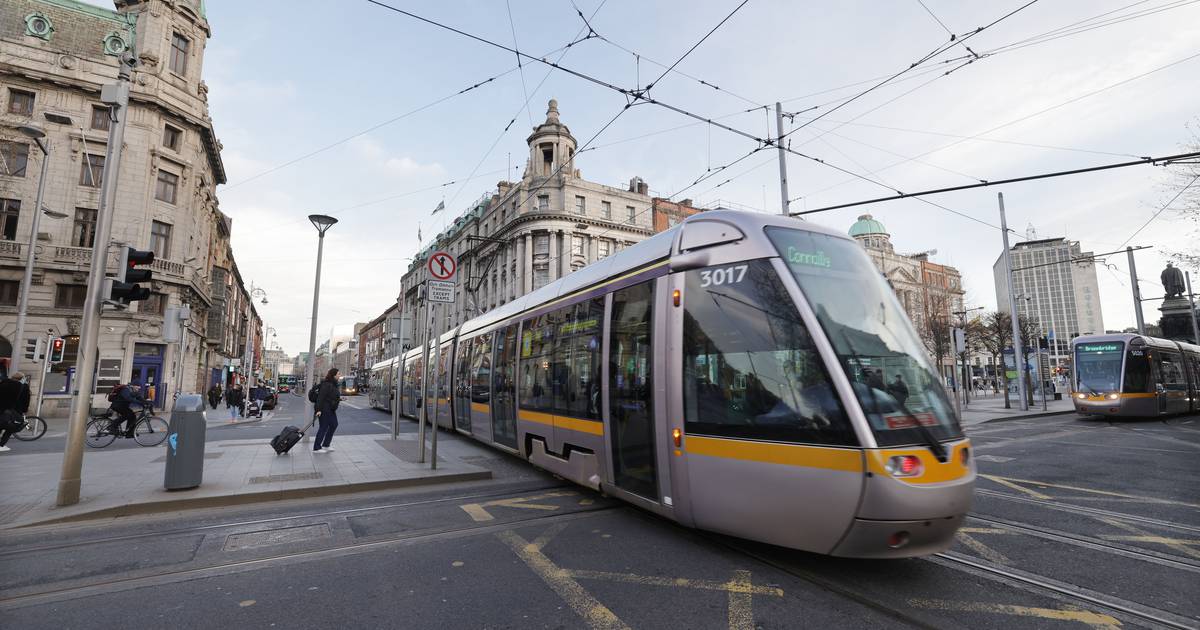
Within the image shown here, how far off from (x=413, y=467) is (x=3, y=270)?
101ft

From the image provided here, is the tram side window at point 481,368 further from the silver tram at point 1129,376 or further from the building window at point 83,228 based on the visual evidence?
the building window at point 83,228

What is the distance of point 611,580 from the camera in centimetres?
420

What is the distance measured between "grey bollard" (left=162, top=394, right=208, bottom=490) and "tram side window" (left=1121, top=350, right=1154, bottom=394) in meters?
26.4

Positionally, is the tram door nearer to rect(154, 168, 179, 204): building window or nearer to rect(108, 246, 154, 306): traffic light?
rect(108, 246, 154, 306): traffic light

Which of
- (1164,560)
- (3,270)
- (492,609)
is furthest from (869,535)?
(3,270)

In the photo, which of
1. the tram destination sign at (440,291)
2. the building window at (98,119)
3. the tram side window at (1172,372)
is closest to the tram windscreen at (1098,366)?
the tram side window at (1172,372)

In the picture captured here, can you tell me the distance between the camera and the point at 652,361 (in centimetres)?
522

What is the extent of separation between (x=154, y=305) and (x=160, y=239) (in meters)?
3.71

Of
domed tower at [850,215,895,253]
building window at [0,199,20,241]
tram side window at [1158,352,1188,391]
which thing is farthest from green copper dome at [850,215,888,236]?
building window at [0,199,20,241]

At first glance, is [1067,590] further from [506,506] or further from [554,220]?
[554,220]

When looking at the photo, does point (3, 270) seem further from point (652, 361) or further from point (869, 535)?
point (869, 535)

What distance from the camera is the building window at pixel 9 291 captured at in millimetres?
25328

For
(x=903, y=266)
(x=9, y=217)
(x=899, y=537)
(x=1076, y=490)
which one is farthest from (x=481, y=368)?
(x=903, y=266)

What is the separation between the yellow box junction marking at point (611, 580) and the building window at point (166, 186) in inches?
1349
